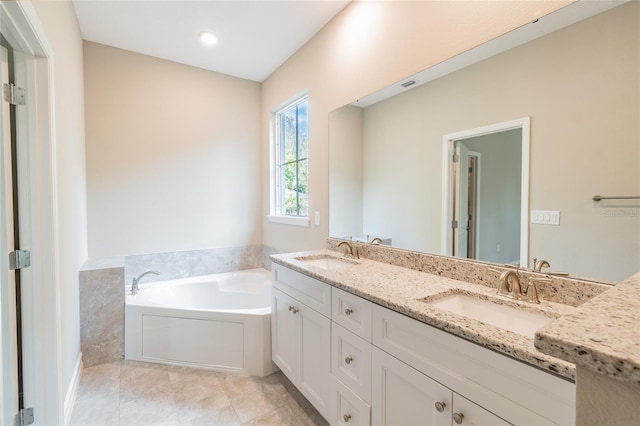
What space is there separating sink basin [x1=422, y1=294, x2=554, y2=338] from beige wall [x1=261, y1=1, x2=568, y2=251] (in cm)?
115

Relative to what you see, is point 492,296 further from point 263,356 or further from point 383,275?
point 263,356

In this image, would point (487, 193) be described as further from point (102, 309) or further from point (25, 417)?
point (102, 309)

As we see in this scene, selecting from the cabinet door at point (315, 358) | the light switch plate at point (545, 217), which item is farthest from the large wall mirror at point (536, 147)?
the cabinet door at point (315, 358)

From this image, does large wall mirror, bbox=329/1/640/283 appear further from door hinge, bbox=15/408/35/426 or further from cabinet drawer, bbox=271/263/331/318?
door hinge, bbox=15/408/35/426

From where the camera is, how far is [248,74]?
3145 millimetres

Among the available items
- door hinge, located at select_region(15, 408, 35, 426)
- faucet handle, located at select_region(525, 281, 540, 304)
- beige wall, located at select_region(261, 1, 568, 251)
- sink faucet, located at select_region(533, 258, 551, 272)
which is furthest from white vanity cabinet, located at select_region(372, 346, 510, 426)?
door hinge, located at select_region(15, 408, 35, 426)

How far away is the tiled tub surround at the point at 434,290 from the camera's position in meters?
0.74

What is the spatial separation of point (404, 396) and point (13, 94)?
82.6 inches

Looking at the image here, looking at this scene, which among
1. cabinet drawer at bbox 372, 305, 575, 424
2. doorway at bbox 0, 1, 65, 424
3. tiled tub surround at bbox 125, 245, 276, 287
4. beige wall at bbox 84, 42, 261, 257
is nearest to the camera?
cabinet drawer at bbox 372, 305, 575, 424

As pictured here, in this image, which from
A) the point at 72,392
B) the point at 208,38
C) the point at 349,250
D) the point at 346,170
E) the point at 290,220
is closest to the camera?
the point at 72,392

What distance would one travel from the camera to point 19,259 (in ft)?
4.32

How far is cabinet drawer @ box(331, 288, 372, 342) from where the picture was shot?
4.01 ft

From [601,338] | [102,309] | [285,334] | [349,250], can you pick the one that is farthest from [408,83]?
[102,309]

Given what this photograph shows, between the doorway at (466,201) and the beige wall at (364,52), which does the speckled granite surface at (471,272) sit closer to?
the doorway at (466,201)
